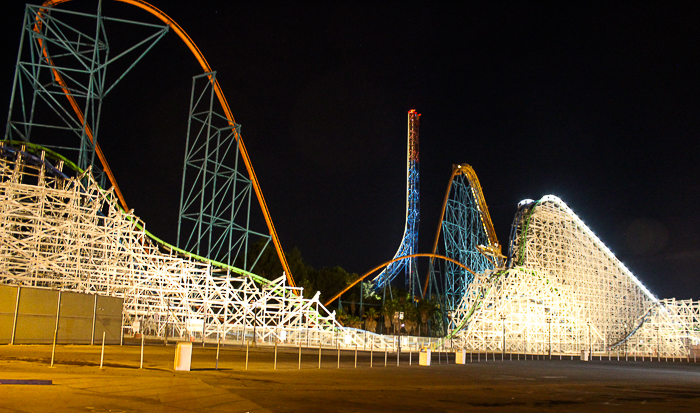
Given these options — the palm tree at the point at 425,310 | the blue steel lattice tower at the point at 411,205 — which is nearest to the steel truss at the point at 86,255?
the palm tree at the point at 425,310

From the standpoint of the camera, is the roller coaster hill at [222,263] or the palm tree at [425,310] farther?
the palm tree at [425,310]

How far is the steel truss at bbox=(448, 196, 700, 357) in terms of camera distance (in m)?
32.4

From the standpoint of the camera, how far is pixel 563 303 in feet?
113

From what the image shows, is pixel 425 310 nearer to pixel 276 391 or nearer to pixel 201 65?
pixel 201 65

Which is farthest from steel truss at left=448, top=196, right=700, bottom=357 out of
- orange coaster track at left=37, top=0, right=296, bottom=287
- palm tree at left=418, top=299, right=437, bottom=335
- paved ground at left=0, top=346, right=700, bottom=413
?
paved ground at left=0, top=346, right=700, bottom=413

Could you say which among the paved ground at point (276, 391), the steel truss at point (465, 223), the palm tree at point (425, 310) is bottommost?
the paved ground at point (276, 391)

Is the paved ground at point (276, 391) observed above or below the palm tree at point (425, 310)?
below

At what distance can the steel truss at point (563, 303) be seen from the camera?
32375 millimetres

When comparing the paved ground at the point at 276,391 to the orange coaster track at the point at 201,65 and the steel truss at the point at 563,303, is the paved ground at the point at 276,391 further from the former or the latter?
the steel truss at the point at 563,303

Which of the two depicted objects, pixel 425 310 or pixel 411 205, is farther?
pixel 411 205

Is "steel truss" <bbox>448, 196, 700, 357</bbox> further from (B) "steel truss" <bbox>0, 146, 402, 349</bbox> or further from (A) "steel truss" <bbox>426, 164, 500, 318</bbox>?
(B) "steel truss" <bbox>0, 146, 402, 349</bbox>

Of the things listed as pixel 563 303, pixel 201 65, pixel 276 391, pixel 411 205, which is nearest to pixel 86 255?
pixel 201 65

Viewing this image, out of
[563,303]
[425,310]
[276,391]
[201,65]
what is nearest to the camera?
[276,391]

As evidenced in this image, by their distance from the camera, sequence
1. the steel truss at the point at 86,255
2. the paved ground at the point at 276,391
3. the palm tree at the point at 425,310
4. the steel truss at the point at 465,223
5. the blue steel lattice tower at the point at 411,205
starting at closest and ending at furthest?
the paved ground at the point at 276,391 < the steel truss at the point at 86,255 < the steel truss at the point at 465,223 < the palm tree at the point at 425,310 < the blue steel lattice tower at the point at 411,205
